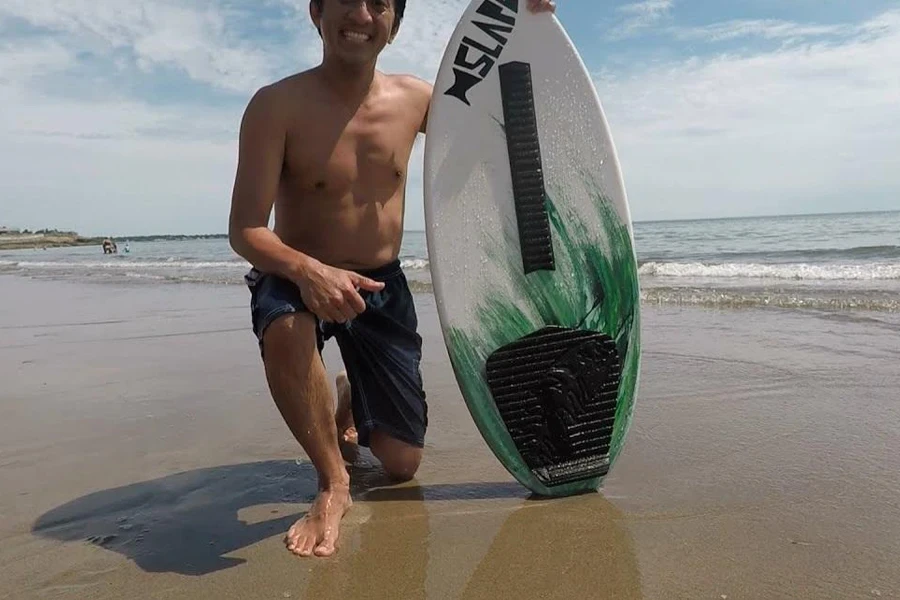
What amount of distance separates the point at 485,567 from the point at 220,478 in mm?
1102

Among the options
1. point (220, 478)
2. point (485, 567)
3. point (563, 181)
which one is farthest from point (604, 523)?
point (220, 478)

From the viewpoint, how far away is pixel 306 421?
2.00 m

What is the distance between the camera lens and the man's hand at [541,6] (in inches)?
96.6

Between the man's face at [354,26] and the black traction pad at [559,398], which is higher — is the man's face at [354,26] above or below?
above

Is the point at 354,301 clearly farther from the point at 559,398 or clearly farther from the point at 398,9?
the point at 398,9

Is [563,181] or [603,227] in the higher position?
[563,181]

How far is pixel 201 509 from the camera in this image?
208 centimetres

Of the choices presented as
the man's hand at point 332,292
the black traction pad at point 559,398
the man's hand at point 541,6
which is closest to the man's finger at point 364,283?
the man's hand at point 332,292

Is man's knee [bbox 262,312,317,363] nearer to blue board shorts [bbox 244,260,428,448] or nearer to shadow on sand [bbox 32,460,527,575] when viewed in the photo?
blue board shorts [bbox 244,260,428,448]

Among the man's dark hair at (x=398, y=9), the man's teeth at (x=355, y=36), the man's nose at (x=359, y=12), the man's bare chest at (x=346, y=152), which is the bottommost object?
the man's bare chest at (x=346, y=152)

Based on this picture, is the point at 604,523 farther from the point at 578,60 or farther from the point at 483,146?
the point at 578,60

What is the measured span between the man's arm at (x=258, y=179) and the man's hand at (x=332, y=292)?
0.14m

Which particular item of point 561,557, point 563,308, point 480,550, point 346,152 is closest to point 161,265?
point 346,152

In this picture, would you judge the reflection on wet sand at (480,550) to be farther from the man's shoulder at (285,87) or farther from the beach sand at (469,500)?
the man's shoulder at (285,87)
